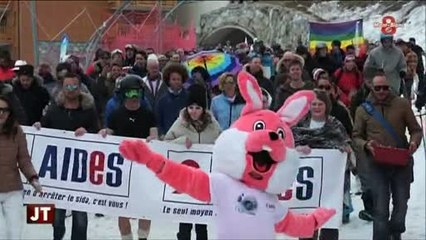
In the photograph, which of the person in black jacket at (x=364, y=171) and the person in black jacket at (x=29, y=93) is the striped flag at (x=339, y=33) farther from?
the person in black jacket at (x=29, y=93)

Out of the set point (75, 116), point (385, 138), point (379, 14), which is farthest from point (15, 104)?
point (379, 14)

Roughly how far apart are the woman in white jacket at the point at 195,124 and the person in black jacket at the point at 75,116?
2.77 ft

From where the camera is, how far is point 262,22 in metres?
39.9

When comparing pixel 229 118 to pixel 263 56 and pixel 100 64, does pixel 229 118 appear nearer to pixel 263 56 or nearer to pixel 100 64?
pixel 100 64

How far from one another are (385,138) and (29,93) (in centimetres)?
439

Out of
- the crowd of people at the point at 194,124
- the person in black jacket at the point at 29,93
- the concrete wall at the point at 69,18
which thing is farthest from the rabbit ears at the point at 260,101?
the concrete wall at the point at 69,18

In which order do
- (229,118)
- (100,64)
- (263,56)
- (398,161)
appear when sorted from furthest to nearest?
(263,56), (100,64), (229,118), (398,161)

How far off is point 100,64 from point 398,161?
702cm

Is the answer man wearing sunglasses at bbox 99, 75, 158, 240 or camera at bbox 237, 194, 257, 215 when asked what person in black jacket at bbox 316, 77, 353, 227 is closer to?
man wearing sunglasses at bbox 99, 75, 158, 240

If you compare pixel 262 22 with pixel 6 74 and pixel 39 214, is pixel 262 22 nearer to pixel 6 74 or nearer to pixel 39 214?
pixel 6 74

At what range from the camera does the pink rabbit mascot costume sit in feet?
18.2

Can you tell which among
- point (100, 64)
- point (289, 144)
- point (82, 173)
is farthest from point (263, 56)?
point (289, 144)

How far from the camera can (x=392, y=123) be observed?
909 cm

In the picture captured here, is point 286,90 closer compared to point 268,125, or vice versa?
point 268,125
